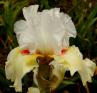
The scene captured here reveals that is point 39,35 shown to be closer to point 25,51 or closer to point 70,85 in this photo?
point 25,51

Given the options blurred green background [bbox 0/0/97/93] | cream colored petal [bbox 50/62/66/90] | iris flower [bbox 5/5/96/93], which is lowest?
blurred green background [bbox 0/0/97/93]

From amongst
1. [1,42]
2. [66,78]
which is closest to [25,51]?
[66,78]

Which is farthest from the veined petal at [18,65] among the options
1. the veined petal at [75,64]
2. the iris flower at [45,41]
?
the veined petal at [75,64]

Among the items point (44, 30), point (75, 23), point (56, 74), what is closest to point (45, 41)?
point (44, 30)

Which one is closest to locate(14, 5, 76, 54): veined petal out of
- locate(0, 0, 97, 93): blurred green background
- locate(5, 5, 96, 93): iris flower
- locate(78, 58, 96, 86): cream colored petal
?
locate(5, 5, 96, 93): iris flower

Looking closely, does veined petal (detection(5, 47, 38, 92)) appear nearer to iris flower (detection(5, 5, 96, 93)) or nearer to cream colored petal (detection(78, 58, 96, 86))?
iris flower (detection(5, 5, 96, 93))

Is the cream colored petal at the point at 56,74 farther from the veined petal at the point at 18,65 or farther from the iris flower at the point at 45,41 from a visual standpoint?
the veined petal at the point at 18,65
